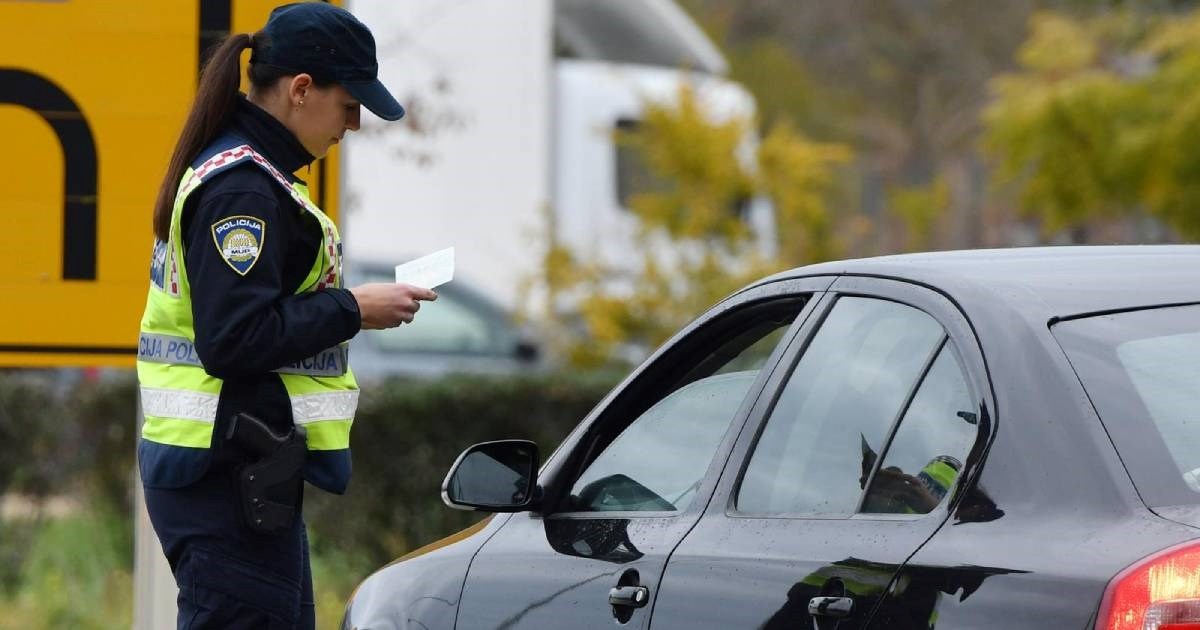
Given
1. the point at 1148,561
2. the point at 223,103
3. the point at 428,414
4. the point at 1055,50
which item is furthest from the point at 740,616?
the point at 1055,50

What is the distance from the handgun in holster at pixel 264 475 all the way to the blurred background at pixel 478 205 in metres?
2.01

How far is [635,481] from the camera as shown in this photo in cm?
366

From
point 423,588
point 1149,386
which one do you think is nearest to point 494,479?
point 423,588

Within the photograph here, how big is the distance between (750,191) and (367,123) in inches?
159

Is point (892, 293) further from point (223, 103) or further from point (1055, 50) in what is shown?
point (1055, 50)

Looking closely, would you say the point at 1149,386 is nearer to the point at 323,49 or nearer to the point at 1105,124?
the point at 323,49

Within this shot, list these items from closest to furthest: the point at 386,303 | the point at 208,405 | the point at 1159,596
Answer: the point at 1159,596 → the point at 208,405 → the point at 386,303

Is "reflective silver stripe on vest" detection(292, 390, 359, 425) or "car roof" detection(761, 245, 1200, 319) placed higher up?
"car roof" detection(761, 245, 1200, 319)

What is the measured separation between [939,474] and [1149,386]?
33 centimetres

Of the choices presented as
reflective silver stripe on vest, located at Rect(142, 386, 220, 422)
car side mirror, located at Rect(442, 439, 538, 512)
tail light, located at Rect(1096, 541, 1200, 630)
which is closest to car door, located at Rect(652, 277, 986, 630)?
tail light, located at Rect(1096, 541, 1200, 630)

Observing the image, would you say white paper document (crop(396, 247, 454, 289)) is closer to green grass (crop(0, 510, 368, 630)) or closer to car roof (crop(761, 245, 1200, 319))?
car roof (crop(761, 245, 1200, 319))

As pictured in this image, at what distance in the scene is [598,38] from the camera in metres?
16.0

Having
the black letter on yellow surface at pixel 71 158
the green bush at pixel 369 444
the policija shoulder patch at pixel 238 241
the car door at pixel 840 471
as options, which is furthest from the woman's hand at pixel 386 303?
the green bush at pixel 369 444

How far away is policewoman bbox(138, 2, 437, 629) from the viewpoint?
3.54 meters
